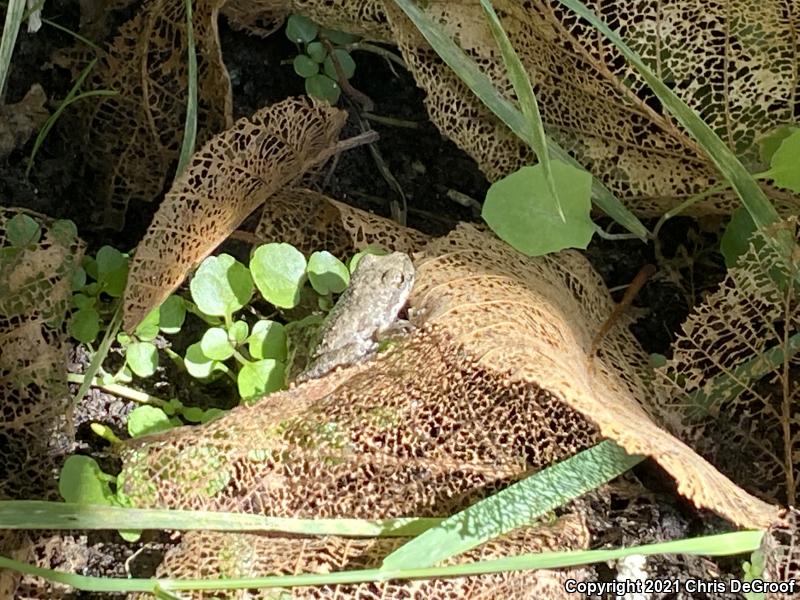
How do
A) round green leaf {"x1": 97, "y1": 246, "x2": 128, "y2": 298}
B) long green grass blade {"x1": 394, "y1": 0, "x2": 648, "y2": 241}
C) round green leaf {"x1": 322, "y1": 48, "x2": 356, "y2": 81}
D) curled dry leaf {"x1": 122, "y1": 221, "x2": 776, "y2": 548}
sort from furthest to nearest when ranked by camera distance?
1. round green leaf {"x1": 322, "y1": 48, "x2": 356, "y2": 81}
2. round green leaf {"x1": 97, "y1": 246, "x2": 128, "y2": 298}
3. long green grass blade {"x1": 394, "y1": 0, "x2": 648, "y2": 241}
4. curled dry leaf {"x1": 122, "y1": 221, "x2": 776, "y2": 548}

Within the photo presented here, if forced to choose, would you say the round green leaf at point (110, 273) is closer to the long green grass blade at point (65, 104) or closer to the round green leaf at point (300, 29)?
the long green grass blade at point (65, 104)

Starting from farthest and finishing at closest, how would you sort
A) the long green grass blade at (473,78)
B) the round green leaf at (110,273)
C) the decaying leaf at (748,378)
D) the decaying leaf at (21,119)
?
the decaying leaf at (21,119) < the round green leaf at (110,273) < the long green grass blade at (473,78) < the decaying leaf at (748,378)

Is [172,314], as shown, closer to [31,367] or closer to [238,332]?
[238,332]

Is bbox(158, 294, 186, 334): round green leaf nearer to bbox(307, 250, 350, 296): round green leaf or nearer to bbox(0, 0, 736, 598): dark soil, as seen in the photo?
bbox(0, 0, 736, 598): dark soil

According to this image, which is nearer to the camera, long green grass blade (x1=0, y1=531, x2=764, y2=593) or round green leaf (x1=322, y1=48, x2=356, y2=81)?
long green grass blade (x1=0, y1=531, x2=764, y2=593)

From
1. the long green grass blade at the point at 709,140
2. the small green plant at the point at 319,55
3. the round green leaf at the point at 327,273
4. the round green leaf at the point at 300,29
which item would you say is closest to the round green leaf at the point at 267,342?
the round green leaf at the point at 327,273

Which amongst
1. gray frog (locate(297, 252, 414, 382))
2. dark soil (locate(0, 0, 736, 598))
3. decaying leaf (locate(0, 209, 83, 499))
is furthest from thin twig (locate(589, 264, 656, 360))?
decaying leaf (locate(0, 209, 83, 499))

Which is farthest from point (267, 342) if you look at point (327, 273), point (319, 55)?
point (319, 55)
